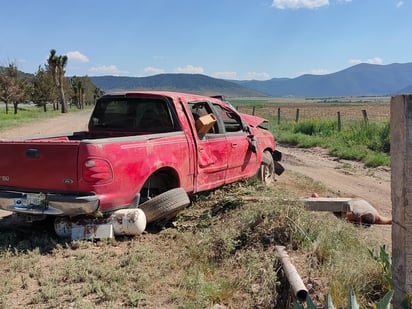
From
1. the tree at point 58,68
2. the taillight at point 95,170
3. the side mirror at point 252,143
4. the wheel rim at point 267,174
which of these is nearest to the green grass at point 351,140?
the wheel rim at point 267,174

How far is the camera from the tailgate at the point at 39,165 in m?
4.83

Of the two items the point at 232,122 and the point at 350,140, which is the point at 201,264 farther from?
the point at 350,140

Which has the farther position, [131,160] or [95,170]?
[131,160]

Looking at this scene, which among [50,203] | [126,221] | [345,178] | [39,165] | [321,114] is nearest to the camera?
[50,203]

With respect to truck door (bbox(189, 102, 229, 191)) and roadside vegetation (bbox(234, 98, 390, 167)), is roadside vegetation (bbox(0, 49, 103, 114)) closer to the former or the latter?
roadside vegetation (bbox(234, 98, 390, 167))

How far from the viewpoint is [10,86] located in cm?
4572

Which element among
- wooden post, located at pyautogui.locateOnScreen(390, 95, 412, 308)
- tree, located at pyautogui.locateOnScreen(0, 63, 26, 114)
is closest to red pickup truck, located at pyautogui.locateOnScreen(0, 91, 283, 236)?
wooden post, located at pyautogui.locateOnScreen(390, 95, 412, 308)

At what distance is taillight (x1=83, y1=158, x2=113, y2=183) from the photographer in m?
4.76

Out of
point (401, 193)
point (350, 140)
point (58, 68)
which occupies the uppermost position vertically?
point (58, 68)

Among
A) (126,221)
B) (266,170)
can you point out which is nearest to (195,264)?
(126,221)

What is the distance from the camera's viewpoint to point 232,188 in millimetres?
7379

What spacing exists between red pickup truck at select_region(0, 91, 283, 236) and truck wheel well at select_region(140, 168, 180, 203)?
0.04 feet

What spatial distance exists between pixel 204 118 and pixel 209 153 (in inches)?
20.5

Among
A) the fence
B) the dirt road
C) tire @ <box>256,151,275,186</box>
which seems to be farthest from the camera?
the fence
